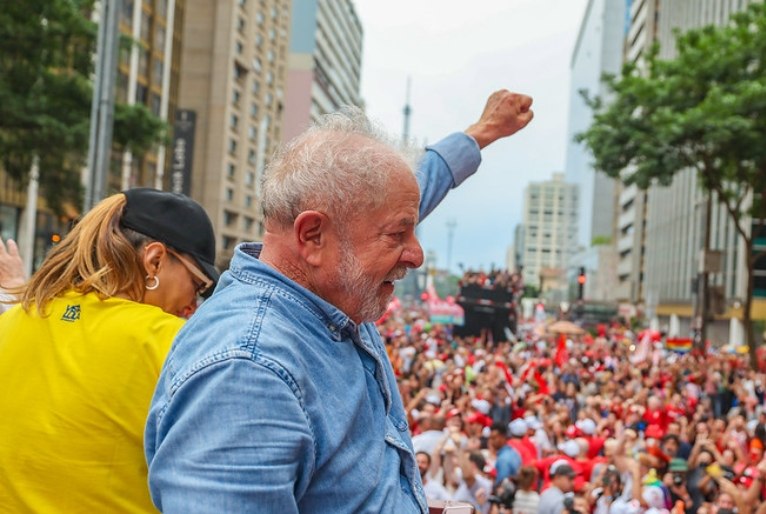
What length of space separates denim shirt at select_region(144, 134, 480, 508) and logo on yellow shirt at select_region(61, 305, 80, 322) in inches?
19.0

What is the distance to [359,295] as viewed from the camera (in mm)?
1596

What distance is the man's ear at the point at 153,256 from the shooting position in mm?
2031

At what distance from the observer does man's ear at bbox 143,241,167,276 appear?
6.66 feet

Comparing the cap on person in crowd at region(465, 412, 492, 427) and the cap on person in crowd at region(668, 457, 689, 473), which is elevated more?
the cap on person in crowd at region(465, 412, 492, 427)

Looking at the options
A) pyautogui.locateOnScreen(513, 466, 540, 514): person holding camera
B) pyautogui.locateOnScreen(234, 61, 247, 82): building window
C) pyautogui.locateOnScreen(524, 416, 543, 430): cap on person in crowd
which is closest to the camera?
pyautogui.locateOnScreen(513, 466, 540, 514): person holding camera

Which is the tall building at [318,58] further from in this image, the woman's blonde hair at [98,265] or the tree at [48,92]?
the woman's blonde hair at [98,265]

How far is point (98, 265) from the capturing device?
203 centimetres

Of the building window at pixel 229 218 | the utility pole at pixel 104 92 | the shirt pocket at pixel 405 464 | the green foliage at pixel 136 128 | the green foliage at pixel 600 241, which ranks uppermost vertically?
the green foliage at pixel 600 241

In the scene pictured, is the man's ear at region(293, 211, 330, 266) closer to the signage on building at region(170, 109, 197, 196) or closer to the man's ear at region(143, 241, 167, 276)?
the man's ear at region(143, 241, 167, 276)

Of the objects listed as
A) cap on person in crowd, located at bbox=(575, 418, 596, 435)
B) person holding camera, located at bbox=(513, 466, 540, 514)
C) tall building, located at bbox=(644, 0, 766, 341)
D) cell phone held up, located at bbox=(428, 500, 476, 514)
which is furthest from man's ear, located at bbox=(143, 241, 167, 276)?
tall building, located at bbox=(644, 0, 766, 341)

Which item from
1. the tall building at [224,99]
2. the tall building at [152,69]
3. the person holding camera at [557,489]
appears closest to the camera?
the person holding camera at [557,489]

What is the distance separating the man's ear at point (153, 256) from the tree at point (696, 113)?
61.5ft

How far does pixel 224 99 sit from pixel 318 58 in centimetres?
3305

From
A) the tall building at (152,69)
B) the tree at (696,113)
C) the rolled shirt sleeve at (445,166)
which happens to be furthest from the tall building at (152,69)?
the rolled shirt sleeve at (445,166)
